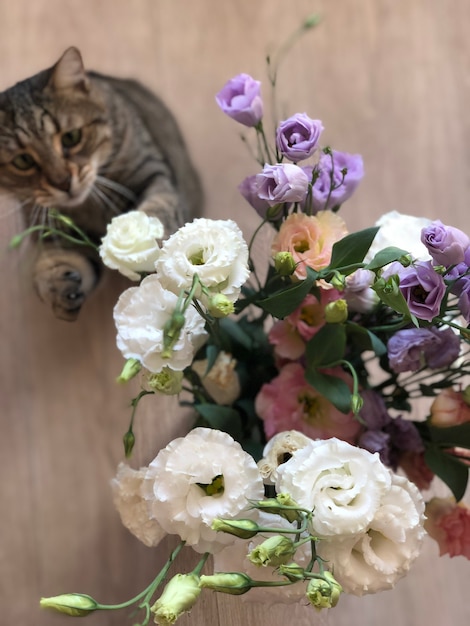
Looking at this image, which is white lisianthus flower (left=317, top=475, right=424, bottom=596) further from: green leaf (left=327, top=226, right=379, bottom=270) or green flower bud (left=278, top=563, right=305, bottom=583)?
green leaf (left=327, top=226, right=379, bottom=270)

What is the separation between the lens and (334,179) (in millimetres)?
619

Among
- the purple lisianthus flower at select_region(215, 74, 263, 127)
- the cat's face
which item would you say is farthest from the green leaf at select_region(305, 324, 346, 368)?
the cat's face

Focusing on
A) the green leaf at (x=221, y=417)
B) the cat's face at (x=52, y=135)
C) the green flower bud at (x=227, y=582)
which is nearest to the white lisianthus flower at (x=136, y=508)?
the green leaf at (x=221, y=417)

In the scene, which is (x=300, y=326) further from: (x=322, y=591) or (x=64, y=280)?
(x=64, y=280)

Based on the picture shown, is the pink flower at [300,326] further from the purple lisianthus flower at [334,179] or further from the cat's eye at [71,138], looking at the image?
the cat's eye at [71,138]

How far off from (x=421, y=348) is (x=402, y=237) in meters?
0.12

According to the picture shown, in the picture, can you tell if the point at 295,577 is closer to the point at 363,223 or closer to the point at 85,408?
the point at 85,408

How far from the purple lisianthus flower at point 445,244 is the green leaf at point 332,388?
0.58 feet

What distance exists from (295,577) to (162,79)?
99 centimetres

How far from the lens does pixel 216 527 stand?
440 millimetres

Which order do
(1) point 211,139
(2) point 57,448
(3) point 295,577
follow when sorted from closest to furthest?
(3) point 295,577 → (2) point 57,448 → (1) point 211,139

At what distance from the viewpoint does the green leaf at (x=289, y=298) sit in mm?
566

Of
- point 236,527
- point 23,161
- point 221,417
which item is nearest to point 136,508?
point 221,417

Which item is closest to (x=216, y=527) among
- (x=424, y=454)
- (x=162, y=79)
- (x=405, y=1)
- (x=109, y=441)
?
(x=424, y=454)
